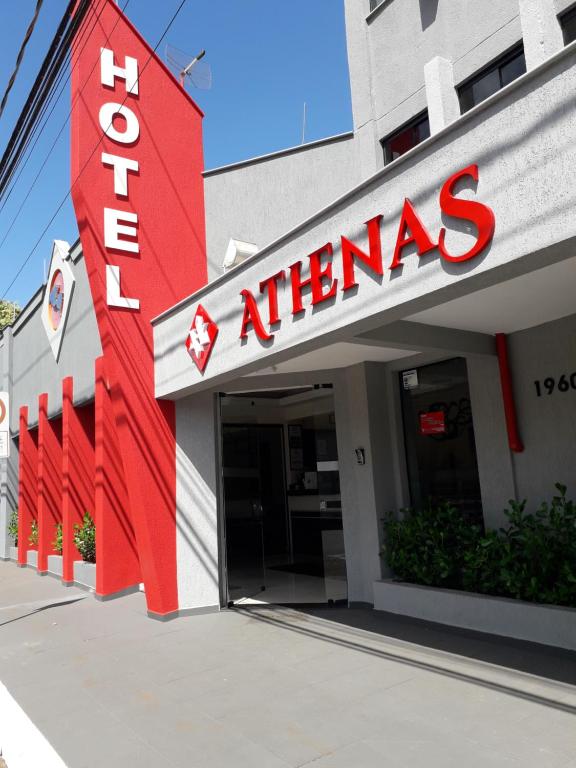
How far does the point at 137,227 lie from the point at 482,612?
7.24m

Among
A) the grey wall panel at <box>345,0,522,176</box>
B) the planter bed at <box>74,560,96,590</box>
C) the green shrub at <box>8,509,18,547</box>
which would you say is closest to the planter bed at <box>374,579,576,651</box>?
the planter bed at <box>74,560,96,590</box>

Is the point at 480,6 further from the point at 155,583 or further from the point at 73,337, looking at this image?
the point at 73,337

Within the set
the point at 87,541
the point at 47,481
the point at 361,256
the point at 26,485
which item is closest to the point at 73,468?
the point at 87,541

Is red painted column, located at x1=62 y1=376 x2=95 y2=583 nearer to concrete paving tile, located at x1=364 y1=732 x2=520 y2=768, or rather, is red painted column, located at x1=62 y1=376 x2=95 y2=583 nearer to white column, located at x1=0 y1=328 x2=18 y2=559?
white column, located at x1=0 y1=328 x2=18 y2=559

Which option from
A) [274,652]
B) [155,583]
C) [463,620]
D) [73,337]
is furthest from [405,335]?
[73,337]

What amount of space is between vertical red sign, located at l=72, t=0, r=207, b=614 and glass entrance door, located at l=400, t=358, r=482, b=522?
352 centimetres

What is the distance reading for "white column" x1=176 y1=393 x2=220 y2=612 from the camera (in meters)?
8.76

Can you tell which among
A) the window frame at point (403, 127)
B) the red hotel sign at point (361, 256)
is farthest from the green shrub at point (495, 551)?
the window frame at point (403, 127)

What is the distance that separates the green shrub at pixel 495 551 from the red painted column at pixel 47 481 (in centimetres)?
901

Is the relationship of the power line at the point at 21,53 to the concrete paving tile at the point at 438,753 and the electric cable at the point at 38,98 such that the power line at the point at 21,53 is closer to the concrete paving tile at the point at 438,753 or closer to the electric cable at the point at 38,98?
the electric cable at the point at 38,98

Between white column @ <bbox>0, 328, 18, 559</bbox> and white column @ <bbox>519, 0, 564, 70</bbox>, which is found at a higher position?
white column @ <bbox>519, 0, 564, 70</bbox>

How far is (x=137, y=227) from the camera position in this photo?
9.44 meters

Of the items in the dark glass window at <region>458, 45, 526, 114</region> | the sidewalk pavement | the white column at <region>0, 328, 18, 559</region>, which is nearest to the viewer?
the sidewalk pavement

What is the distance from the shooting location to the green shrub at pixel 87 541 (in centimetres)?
1154
